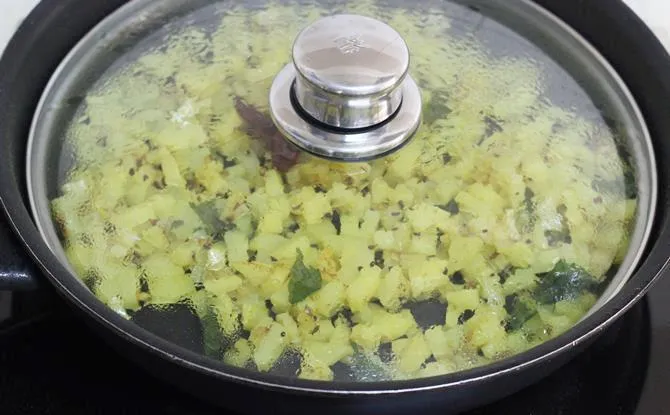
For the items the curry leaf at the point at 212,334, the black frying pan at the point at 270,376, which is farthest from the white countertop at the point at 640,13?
the curry leaf at the point at 212,334

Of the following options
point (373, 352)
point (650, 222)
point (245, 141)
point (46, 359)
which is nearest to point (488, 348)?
point (373, 352)

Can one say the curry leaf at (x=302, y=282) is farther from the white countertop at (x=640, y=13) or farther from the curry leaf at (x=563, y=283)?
the white countertop at (x=640, y=13)

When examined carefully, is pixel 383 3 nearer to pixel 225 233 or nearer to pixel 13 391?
pixel 225 233

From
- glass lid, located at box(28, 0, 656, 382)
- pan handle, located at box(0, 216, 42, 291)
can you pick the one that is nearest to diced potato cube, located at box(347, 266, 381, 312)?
glass lid, located at box(28, 0, 656, 382)

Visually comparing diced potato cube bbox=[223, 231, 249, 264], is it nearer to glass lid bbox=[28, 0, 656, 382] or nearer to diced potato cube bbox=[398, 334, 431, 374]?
glass lid bbox=[28, 0, 656, 382]

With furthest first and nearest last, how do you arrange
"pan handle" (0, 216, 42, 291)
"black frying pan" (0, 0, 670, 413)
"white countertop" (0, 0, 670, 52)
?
"white countertop" (0, 0, 670, 52), "pan handle" (0, 216, 42, 291), "black frying pan" (0, 0, 670, 413)

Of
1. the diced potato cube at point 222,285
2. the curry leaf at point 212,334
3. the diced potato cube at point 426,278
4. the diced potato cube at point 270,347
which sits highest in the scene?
the diced potato cube at point 426,278

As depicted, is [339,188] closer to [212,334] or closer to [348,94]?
[348,94]
